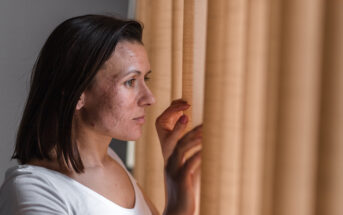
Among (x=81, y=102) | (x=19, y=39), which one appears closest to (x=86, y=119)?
(x=81, y=102)

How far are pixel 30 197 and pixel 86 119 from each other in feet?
0.78

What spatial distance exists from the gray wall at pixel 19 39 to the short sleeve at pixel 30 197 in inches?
37.4

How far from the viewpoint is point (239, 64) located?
838 millimetres

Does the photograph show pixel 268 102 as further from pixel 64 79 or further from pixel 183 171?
pixel 64 79

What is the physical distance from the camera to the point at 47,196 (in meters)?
1.00

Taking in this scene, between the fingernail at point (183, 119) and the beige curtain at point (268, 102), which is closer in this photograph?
the beige curtain at point (268, 102)

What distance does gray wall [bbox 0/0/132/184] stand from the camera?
1906 millimetres

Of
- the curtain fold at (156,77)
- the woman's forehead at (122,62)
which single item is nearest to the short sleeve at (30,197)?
the woman's forehead at (122,62)

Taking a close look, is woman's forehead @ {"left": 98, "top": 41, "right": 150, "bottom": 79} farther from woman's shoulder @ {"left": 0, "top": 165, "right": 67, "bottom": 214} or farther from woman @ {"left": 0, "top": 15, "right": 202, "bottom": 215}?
woman's shoulder @ {"left": 0, "top": 165, "right": 67, "bottom": 214}

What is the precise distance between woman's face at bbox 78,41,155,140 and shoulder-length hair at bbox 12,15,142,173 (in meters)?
0.02

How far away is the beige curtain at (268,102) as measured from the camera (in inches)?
23.0

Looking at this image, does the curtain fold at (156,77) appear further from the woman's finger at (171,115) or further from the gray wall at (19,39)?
the gray wall at (19,39)

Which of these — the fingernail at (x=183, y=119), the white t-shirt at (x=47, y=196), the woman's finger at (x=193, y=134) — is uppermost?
the fingernail at (x=183, y=119)

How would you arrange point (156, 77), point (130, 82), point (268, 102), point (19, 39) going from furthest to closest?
point (19, 39) < point (156, 77) < point (130, 82) < point (268, 102)
